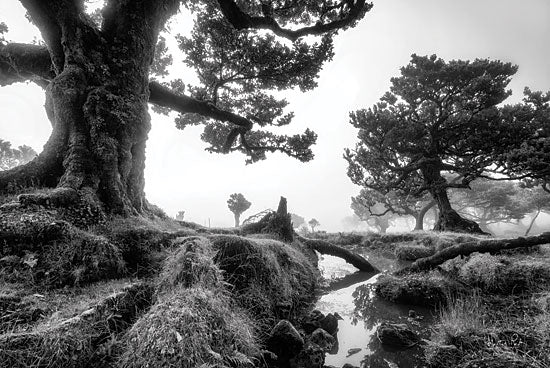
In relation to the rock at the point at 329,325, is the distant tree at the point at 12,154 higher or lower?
higher

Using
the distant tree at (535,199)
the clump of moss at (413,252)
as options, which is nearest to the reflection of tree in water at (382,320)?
the clump of moss at (413,252)

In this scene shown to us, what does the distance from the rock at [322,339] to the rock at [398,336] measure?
2.80ft

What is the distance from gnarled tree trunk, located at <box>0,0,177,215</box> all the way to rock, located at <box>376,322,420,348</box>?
582 centimetres

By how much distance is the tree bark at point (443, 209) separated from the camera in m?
17.2

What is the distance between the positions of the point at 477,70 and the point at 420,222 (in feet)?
51.5

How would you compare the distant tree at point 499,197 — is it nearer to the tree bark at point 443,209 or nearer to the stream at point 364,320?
the tree bark at point 443,209

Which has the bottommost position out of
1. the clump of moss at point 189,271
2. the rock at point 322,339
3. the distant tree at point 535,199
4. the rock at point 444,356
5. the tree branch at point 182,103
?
the rock at point 322,339

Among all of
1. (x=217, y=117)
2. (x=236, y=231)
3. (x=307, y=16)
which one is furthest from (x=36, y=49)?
(x=307, y=16)

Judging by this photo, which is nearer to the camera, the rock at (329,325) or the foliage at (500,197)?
the rock at (329,325)

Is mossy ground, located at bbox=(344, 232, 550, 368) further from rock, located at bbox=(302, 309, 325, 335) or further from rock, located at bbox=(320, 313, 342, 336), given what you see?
rock, located at bbox=(302, 309, 325, 335)

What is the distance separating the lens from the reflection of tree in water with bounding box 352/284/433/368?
3854mm

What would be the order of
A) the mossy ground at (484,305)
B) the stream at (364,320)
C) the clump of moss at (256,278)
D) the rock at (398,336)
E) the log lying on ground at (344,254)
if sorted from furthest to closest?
the log lying on ground at (344,254) < the clump of moss at (256,278) < the rock at (398,336) < the stream at (364,320) < the mossy ground at (484,305)

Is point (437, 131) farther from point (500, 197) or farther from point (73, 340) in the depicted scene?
point (500, 197)

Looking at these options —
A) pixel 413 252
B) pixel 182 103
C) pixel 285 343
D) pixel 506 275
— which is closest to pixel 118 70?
pixel 182 103
